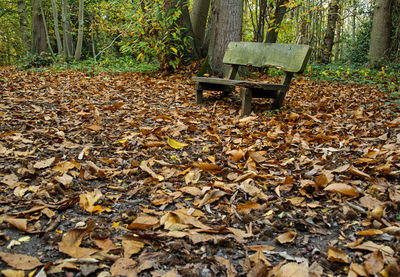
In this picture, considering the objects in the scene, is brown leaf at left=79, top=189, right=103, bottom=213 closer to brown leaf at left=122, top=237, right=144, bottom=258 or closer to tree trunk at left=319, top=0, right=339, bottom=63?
brown leaf at left=122, top=237, right=144, bottom=258

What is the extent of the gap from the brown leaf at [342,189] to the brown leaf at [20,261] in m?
1.80

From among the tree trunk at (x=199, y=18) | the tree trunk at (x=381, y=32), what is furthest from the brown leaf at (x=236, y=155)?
the tree trunk at (x=381, y=32)

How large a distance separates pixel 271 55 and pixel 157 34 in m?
3.59

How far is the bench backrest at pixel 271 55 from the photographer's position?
14.2 ft

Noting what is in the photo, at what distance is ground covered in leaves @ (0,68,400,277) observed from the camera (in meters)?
1.45

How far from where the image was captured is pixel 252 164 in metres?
2.60

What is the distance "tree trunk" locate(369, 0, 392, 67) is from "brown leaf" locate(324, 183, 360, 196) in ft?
29.5

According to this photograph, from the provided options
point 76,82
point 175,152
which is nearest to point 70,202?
point 175,152

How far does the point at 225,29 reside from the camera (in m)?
6.44

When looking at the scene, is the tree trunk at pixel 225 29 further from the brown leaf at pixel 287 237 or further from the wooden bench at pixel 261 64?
the brown leaf at pixel 287 237

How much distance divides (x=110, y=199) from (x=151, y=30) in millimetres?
6033

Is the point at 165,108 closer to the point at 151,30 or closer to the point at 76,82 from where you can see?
the point at 76,82

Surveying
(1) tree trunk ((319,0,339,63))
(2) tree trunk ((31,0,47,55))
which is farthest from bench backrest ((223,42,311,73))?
(2) tree trunk ((31,0,47,55))

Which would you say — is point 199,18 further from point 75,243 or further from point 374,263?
point 374,263
